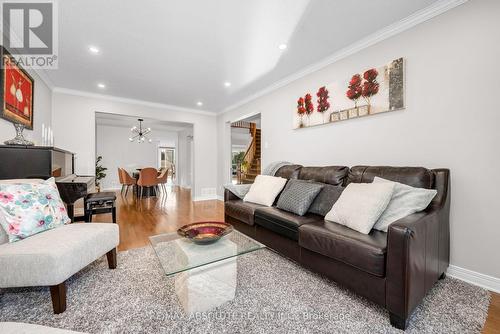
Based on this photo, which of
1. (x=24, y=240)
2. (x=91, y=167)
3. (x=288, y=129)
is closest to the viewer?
(x=24, y=240)

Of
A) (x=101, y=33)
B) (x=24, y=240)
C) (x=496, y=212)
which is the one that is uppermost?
(x=101, y=33)

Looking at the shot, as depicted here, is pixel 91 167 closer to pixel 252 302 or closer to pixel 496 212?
pixel 252 302

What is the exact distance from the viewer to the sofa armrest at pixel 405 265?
120 centimetres

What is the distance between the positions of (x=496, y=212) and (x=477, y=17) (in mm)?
1590

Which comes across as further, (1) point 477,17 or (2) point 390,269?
(1) point 477,17

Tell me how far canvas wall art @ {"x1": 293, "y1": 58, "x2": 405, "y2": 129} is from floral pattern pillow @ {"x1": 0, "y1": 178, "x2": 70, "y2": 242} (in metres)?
3.06

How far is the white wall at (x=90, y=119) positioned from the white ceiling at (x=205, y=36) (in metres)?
0.49

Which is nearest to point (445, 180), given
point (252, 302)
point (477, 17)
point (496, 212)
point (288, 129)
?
point (496, 212)

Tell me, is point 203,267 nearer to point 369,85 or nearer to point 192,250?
point 192,250

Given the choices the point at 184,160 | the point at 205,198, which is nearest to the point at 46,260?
the point at 205,198

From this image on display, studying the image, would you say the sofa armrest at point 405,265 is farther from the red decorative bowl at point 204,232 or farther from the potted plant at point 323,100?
the potted plant at point 323,100

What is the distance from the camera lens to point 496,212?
165 cm

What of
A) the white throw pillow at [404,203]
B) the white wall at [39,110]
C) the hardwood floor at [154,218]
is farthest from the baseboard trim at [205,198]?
the white throw pillow at [404,203]

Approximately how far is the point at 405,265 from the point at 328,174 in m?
1.34
